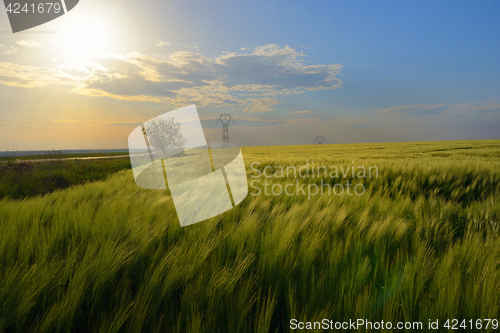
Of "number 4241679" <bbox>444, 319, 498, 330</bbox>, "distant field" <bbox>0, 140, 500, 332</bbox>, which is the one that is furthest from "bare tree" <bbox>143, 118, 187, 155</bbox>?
"number 4241679" <bbox>444, 319, 498, 330</bbox>

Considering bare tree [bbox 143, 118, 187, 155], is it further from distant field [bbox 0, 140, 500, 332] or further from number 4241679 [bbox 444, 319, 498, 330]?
number 4241679 [bbox 444, 319, 498, 330]

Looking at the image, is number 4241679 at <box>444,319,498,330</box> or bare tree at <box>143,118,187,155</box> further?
bare tree at <box>143,118,187,155</box>

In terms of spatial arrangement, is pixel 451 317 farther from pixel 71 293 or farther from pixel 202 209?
pixel 202 209

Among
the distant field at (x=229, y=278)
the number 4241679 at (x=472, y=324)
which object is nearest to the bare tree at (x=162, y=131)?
the distant field at (x=229, y=278)

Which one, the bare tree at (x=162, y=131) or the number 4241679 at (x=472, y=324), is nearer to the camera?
the number 4241679 at (x=472, y=324)

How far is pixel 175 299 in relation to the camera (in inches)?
39.9

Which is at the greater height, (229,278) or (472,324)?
(229,278)

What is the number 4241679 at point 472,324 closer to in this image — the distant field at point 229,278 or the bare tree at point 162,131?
the distant field at point 229,278

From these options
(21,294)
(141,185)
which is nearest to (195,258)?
(21,294)

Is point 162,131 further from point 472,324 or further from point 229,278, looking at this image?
point 472,324

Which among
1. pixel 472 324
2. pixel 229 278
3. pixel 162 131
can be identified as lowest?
pixel 472 324

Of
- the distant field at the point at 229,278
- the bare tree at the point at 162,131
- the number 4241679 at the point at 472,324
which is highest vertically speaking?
the bare tree at the point at 162,131

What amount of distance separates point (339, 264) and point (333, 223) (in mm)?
700

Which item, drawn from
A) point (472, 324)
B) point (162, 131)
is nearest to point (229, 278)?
point (472, 324)
